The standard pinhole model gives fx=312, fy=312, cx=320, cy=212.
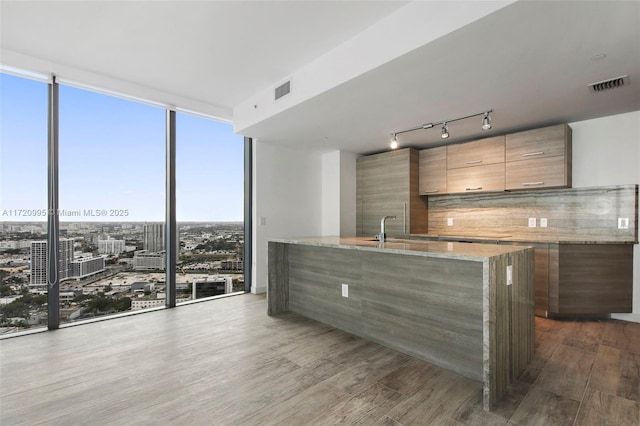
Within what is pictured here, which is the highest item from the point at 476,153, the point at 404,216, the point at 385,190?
the point at 476,153

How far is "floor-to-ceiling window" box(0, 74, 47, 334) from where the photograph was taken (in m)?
3.01

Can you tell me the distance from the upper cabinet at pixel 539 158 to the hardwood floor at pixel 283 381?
165cm

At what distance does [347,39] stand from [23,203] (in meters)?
3.47

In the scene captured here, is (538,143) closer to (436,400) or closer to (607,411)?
(607,411)

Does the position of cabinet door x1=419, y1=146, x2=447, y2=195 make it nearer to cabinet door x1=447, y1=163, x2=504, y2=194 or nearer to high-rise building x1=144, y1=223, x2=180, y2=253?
cabinet door x1=447, y1=163, x2=504, y2=194

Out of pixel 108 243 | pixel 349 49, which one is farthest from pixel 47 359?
pixel 349 49

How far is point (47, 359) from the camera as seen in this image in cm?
251

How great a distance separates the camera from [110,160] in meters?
3.65

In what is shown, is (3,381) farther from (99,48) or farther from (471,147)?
(471,147)

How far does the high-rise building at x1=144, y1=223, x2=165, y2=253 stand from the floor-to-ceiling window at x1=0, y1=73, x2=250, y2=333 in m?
0.01

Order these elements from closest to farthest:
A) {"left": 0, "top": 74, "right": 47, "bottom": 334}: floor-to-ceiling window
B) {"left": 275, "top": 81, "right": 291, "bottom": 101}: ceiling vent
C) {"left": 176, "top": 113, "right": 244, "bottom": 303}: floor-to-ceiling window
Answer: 1. {"left": 0, "top": 74, "right": 47, "bottom": 334}: floor-to-ceiling window
2. {"left": 275, "top": 81, "right": 291, "bottom": 101}: ceiling vent
3. {"left": 176, "top": 113, "right": 244, "bottom": 303}: floor-to-ceiling window

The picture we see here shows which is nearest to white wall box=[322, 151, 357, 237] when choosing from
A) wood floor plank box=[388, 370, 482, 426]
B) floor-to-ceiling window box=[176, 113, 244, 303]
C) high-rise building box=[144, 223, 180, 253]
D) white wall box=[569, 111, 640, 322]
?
floor-to-ceiling window box=[176, 113, 244, 303]

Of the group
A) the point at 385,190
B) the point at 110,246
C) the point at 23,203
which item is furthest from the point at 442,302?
the point at 23,203

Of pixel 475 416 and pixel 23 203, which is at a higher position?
pixel 23 203
